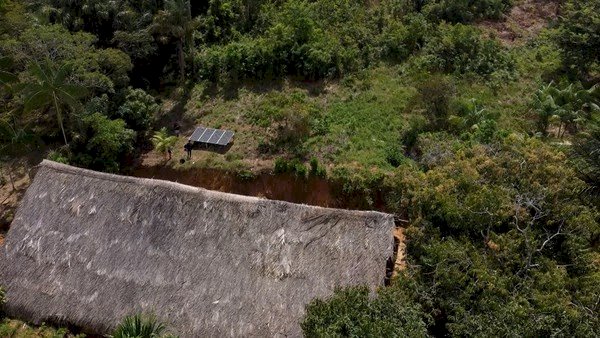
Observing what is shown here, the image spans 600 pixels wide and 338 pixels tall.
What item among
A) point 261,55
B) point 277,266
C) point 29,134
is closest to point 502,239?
point 277,266

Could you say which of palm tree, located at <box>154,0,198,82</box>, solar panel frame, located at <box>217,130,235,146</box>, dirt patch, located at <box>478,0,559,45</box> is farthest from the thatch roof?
dirt patch, located at <box>478,0,559,45</box>

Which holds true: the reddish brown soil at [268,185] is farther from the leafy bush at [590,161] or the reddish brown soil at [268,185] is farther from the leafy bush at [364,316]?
the leafy bush at [590,161]

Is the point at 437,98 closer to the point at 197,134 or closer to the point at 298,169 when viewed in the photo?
the point at 298,169

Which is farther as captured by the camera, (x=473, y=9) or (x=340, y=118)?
(x=473, y=9)

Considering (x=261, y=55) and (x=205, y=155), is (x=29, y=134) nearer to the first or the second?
(x=205, y=155)

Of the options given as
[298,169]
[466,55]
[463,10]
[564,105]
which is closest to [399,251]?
[298,169]

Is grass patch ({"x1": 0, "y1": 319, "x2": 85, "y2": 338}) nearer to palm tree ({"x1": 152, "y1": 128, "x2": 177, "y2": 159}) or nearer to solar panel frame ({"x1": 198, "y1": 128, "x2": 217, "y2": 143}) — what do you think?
palm tree ({"x1": 152, "y1": 128, "x2": 177, "y2": 159})

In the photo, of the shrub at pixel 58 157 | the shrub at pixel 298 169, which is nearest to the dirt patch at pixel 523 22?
the shrub at pixel 298 169
